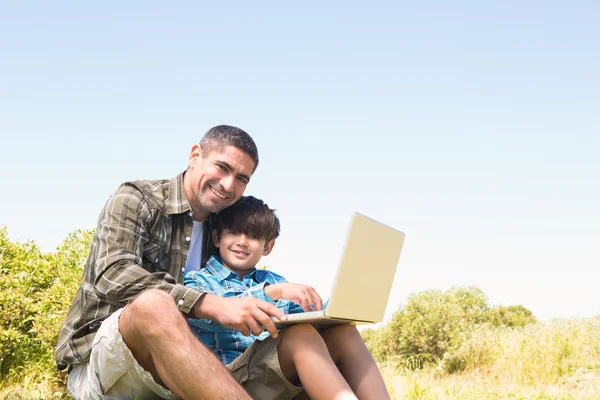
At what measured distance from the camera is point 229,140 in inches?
138

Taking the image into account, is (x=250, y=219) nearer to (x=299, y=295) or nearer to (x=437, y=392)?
(x=299, y=295)

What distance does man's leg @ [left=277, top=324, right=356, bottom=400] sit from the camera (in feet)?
8.03

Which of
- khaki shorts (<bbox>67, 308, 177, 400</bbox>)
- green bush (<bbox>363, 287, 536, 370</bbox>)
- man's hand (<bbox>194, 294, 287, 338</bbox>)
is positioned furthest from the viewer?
green bush (<bbox>363, 287, 536, 370</bbox>)

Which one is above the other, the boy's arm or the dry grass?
the boy's arm

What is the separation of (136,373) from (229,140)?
1.40m

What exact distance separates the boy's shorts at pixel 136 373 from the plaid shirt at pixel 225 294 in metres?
0.14

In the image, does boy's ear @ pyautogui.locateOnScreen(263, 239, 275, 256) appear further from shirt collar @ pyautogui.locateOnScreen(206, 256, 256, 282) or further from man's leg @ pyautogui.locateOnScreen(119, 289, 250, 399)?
man's leg @ pyautogui.locateOnScreen(119, 289, 250, 399)

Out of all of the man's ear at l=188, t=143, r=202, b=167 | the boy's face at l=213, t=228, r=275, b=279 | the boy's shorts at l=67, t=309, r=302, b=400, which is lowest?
the boy's shorts at l=67, t=309, r=302, b=400

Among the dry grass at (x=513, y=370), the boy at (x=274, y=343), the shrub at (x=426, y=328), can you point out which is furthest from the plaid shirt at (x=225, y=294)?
the shrub at (x=426, y=328)

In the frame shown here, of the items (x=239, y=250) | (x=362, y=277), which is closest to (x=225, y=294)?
(x=239, y=250)

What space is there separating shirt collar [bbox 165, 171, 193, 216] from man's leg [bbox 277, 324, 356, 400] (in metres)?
1.11

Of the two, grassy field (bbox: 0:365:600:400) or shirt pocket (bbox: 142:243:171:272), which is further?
grassy field (bbox: 0:365:600:400)

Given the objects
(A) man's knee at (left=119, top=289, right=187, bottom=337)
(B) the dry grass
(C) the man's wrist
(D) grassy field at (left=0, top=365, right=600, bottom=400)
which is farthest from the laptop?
(B) the dry grass

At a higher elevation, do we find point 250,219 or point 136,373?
point 250,219
